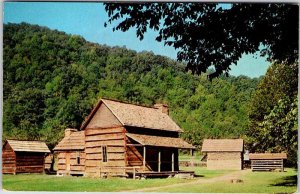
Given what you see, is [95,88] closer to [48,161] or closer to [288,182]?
[48,161]

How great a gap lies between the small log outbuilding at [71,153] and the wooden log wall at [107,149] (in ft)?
0.31

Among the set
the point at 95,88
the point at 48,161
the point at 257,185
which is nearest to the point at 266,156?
the point at 257,185

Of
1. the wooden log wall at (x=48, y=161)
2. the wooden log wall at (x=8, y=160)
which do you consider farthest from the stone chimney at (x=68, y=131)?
the wooden log wall at (x=8, y=160)

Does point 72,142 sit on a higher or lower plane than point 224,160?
higher

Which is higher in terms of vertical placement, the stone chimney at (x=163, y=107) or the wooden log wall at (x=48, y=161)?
the stone chimney at (x=163, y=107)

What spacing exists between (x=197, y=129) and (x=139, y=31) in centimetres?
159

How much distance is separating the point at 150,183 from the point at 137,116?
3.11 feet

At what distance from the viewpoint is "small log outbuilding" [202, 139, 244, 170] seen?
25.1 ft

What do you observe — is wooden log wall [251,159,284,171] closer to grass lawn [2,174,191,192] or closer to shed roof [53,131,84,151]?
grass lawn [2,174,191,192]

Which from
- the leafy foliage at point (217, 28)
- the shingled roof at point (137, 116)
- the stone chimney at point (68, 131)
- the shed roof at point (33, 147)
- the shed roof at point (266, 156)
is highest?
the leafy foliage at point (217, 28)

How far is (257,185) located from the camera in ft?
24.3

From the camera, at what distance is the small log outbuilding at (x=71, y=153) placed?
7.75 m

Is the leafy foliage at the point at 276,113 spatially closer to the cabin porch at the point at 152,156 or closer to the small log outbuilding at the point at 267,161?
the small log outbuilding at the point at 267,161

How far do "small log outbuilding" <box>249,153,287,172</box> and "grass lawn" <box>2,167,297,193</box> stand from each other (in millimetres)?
97
